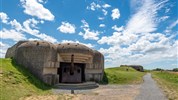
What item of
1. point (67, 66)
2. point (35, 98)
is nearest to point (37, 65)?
point (67, 66)

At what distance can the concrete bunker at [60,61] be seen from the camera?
21.9 m

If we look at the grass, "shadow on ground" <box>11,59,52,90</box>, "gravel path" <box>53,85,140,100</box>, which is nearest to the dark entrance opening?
"shadow on ground" <box>11,59,52,90</box>

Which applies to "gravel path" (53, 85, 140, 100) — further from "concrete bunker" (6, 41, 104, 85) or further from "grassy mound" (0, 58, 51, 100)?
"concrete bunker" (6, 41, 104, 85)

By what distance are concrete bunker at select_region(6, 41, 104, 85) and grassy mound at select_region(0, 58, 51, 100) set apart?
103 centimetres

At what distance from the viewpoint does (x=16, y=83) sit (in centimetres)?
1738

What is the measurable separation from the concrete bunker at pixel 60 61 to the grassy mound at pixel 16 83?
1029 mm

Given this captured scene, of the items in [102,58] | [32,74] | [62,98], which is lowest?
[62,98]

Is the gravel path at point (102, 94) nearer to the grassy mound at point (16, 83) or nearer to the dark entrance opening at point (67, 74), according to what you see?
the grassy mound at point (16, 83)

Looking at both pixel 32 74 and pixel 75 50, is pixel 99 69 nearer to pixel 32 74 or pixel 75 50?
pixel 75 50

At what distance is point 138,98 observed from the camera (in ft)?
50.0

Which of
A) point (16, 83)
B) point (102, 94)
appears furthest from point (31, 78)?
point (102, 94)

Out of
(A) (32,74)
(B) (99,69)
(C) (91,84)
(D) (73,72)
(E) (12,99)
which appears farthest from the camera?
(B) (99,69)

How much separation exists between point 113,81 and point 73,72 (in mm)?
6498

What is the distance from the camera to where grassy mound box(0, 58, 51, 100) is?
14.7 m
